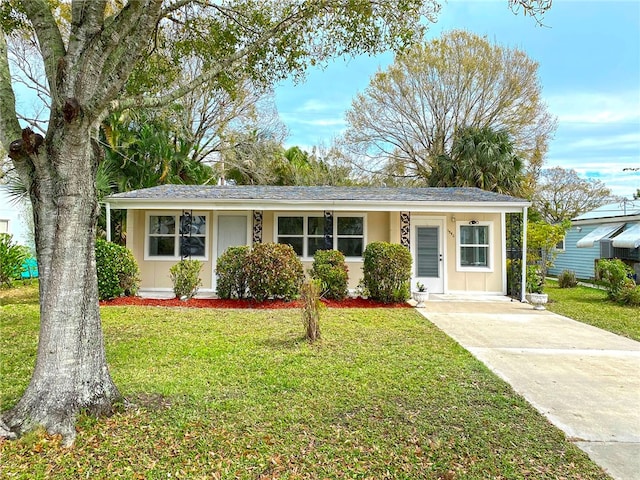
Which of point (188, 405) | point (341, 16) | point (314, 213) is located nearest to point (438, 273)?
point (314, 213)

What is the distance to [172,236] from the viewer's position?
1116cm

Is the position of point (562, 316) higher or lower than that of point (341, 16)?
lower

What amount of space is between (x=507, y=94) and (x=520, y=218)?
1279 centimetres

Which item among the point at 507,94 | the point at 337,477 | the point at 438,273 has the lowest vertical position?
the point at 337,477

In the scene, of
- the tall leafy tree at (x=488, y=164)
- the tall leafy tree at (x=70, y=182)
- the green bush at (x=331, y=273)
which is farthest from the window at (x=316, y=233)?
the tall leafy tree at (x=488, y=164)

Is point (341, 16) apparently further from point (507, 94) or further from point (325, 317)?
point (507, 94)

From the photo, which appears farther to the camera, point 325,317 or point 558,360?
point 325,317

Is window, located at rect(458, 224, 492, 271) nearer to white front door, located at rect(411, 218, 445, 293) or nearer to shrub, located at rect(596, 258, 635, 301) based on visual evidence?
white front door, located at rect(411, 218, 445, 293)

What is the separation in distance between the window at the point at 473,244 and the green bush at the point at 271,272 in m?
5.09

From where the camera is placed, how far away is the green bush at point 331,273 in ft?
30.9

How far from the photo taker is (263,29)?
586cm

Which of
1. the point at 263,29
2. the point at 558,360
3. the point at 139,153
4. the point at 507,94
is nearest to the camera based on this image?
the point at 558,360

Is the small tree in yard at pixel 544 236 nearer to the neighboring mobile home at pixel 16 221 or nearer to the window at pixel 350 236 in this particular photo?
the window at pixel 350 236

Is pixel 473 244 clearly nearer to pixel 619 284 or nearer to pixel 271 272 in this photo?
pixel 619 284
